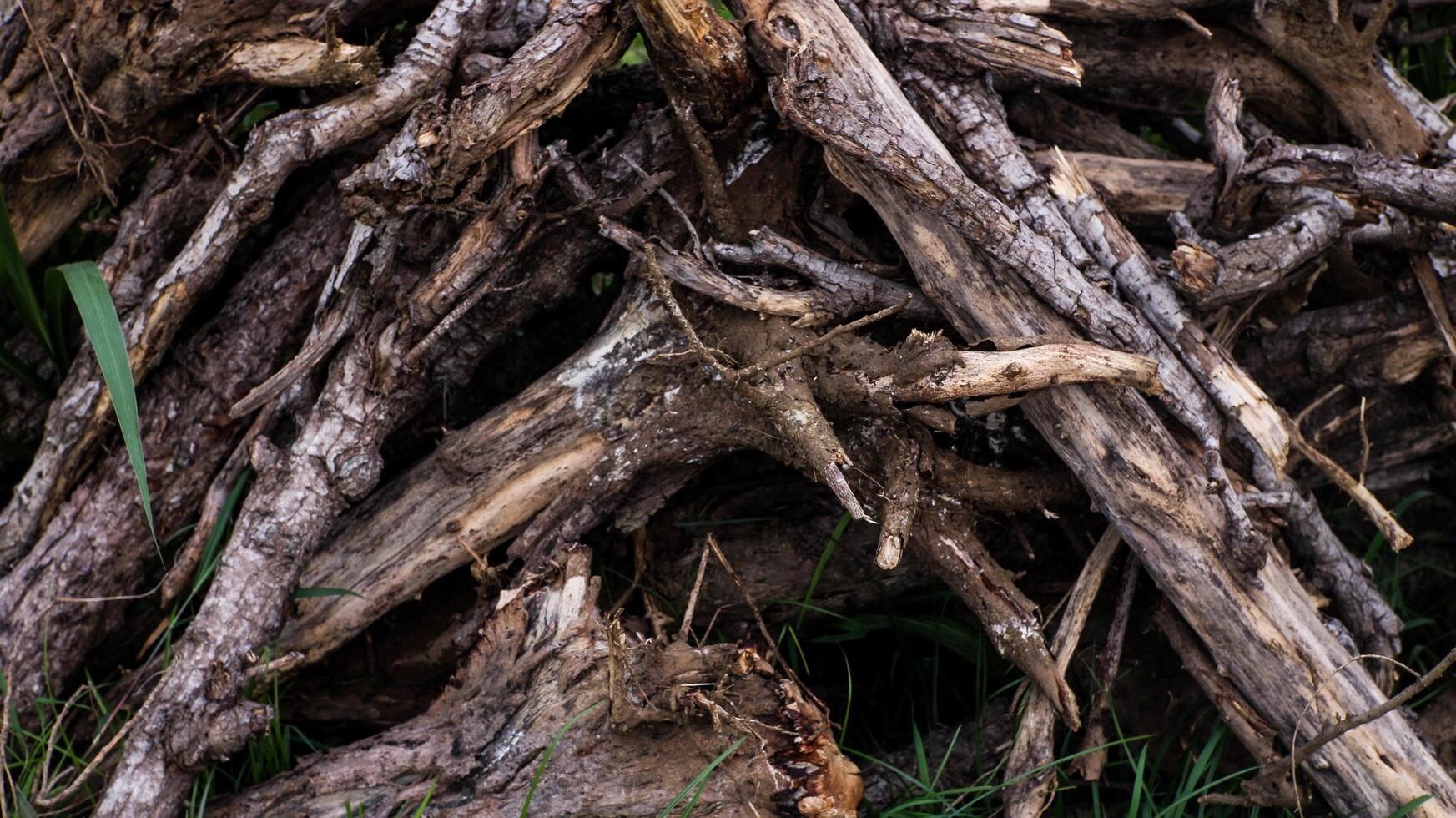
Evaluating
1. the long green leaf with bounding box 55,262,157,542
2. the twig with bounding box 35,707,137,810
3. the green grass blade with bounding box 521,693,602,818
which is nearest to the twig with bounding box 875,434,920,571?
Answer: the green grass blade with bounding box 521,693,602,818

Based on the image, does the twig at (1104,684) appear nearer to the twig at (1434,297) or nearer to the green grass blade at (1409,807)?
the green grass blade at (1409,807)

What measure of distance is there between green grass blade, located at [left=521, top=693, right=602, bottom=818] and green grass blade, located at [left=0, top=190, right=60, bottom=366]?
64.3 inches

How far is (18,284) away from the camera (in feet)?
7.77

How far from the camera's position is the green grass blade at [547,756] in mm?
1807

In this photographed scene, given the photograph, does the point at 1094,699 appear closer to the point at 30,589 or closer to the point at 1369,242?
the point at 1369,242

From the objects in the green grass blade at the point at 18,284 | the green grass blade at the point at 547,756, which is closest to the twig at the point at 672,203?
the green grass blade at the point at 547,756

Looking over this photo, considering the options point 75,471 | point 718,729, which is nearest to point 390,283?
point 75,471

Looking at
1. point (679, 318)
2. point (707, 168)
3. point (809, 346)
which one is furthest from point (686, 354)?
point (707, 168)

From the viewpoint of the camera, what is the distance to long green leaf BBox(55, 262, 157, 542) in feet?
6.38

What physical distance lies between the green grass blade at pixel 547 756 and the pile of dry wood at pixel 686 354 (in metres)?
0.02

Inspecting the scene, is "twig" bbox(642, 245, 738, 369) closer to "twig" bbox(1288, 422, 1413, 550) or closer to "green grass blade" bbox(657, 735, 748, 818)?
"green grass blade" bbox(657, 735, 748, 818)

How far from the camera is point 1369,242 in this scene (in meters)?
2.25

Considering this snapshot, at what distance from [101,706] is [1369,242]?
2.98m

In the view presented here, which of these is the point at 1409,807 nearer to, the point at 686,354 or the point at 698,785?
the point at 698,785
